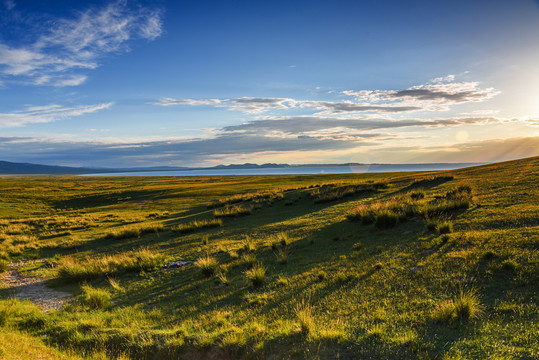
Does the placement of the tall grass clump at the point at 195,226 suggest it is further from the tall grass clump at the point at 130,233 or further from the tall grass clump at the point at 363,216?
the tall grass clump at the point at 363,216

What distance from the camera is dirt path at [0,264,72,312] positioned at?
352 inches

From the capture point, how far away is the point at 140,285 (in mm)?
10062

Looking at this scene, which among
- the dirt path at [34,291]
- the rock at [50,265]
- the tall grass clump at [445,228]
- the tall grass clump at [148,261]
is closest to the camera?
the tall grass clump at [445,228]

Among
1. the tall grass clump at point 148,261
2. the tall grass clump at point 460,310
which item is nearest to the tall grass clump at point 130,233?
the tall grass clump at point 148,261

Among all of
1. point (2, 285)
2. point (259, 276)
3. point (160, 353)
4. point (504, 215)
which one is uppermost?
point (504, 215)

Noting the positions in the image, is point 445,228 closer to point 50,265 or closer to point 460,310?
point 460,310

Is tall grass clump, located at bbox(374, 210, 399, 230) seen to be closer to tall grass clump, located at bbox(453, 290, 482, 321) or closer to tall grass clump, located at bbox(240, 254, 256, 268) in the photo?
tall grass clump, located at bbox(240, 254, 256, 268)

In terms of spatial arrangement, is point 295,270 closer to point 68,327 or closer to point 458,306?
point 458,306

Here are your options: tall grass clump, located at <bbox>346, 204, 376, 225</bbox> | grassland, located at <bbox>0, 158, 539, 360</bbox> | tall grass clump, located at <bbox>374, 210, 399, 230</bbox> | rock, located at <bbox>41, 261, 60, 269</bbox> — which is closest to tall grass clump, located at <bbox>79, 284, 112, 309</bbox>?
grassland, located at <bbox>0, 158, 539, 360</bbox>

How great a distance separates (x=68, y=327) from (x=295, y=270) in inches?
245

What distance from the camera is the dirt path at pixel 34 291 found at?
8.95 m

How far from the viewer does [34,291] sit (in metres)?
10.3

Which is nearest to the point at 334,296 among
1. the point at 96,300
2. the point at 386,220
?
the point at 386,220

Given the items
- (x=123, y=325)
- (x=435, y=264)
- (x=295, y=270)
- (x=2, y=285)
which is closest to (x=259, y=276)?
(x=295, y=270)
